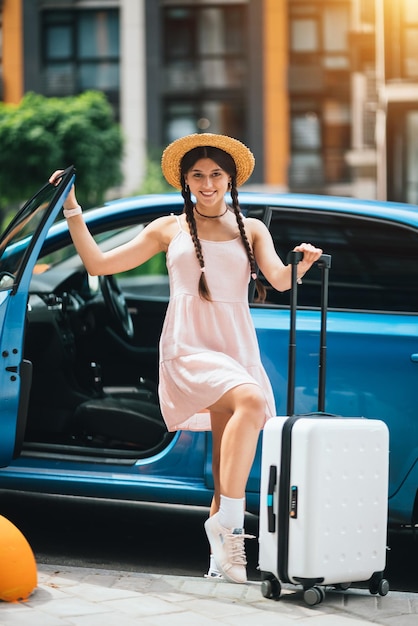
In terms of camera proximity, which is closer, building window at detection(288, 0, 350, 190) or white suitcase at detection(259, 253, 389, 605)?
white suitcase at detection(259, 253, 389, 605)

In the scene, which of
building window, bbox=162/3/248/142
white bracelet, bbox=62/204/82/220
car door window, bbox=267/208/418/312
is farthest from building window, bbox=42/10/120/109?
white bracelet, bbox=62/204/82/220

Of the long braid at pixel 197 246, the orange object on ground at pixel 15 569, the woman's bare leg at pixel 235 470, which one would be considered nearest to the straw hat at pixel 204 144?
the long braid at pixel 197 246

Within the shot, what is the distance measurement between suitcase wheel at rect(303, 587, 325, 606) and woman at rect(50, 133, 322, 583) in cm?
31

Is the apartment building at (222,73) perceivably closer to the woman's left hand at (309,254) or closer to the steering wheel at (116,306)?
the steering wheel at (116,306)

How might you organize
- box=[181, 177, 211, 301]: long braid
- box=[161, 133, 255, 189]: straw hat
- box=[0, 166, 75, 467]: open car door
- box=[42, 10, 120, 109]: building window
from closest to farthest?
box=[181, 177, 211, 301]: long braid, box=[161, 133, 255, 189]: straw hat, box=[0, 166, 75, 467]: open car door, box=[42, 10, 120, 109]: building window

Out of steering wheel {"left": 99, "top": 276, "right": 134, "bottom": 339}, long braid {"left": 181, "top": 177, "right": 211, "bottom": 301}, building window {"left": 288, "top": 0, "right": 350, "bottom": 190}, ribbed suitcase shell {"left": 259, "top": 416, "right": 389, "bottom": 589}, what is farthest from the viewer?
building window {"left": 288, "top": 0, "right": 350, "bottom": 190}

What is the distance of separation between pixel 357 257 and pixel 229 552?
58.2 inches

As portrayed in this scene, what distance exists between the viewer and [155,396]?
5.65m

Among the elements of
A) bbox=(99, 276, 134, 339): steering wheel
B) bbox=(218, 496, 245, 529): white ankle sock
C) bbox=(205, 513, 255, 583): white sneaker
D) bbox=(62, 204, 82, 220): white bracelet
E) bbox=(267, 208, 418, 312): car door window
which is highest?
bbox=(62, 204, 82, 220): white bracelet

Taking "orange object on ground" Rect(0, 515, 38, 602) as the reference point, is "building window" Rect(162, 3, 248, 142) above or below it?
above

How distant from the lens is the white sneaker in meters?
4.29

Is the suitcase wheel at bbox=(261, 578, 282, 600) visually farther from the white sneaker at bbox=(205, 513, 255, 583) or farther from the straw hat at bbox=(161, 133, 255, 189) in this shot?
the straw hat at bbox=(161, 133, 255, 189)

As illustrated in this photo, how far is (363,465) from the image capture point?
4133 millimetres

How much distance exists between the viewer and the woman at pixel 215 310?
4301 mm
